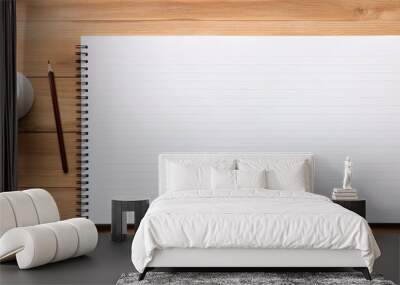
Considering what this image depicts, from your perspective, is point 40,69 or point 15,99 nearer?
point 15,99

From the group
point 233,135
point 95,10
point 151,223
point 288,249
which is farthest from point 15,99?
point 288,249

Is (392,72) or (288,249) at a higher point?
(392,72)

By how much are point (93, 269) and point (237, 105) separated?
10.2 feet

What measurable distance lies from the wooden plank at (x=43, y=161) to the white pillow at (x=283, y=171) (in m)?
2.08

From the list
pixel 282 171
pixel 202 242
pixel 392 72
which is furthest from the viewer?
pixel 392 72

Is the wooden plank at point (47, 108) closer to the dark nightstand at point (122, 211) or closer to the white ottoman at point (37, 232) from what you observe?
the dark nightstand at point (122, 211)

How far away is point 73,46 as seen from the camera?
8219 millimetres

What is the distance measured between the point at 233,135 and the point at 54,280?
134 inches

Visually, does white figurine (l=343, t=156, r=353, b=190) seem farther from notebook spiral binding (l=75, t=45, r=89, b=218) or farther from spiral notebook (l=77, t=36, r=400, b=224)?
notebook spiral binding (l=75, t=45, r=89, b=218)

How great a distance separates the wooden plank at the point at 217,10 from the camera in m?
8.14

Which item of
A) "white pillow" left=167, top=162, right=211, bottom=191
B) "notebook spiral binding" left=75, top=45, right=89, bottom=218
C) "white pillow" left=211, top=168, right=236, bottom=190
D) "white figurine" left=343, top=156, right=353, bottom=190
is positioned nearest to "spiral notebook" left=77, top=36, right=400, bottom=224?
"notebook spiral binding" left=75, top=45, right=89, bottom=218

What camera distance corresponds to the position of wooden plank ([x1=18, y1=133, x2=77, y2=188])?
27.0ft

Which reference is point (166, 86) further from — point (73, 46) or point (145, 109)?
point (73, 46)

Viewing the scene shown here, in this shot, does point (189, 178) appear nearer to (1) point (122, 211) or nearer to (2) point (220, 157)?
(2) point (220, 157)
